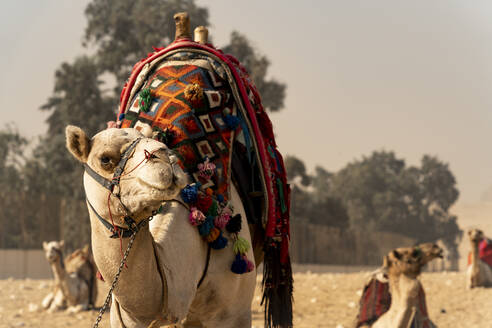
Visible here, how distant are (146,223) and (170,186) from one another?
475 mm

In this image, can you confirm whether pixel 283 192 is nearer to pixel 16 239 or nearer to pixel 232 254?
pixel 232 254

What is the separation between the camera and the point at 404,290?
26.9 feet

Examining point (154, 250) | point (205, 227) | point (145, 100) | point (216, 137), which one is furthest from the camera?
point (216, 137)

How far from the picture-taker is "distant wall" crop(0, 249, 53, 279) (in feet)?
70.3

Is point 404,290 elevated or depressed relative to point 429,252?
depressed

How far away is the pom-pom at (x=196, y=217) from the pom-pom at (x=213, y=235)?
14cm

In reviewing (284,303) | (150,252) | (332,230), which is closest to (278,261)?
(284,303)

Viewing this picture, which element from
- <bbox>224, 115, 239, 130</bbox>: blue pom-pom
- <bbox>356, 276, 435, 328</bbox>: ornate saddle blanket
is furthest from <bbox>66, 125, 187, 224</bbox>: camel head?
<bbox>356, 276, 435, 328</bbox>: ornate saddle blanket

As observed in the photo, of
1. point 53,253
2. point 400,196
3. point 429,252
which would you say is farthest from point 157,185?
point 400,196

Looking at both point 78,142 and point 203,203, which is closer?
point 78,142

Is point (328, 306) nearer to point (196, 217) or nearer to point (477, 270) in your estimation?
point (477, 270)

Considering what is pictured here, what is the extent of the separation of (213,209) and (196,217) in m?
0.21

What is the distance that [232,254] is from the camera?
4176 millimetres

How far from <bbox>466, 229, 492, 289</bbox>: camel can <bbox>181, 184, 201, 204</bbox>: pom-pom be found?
10345 millimetres
